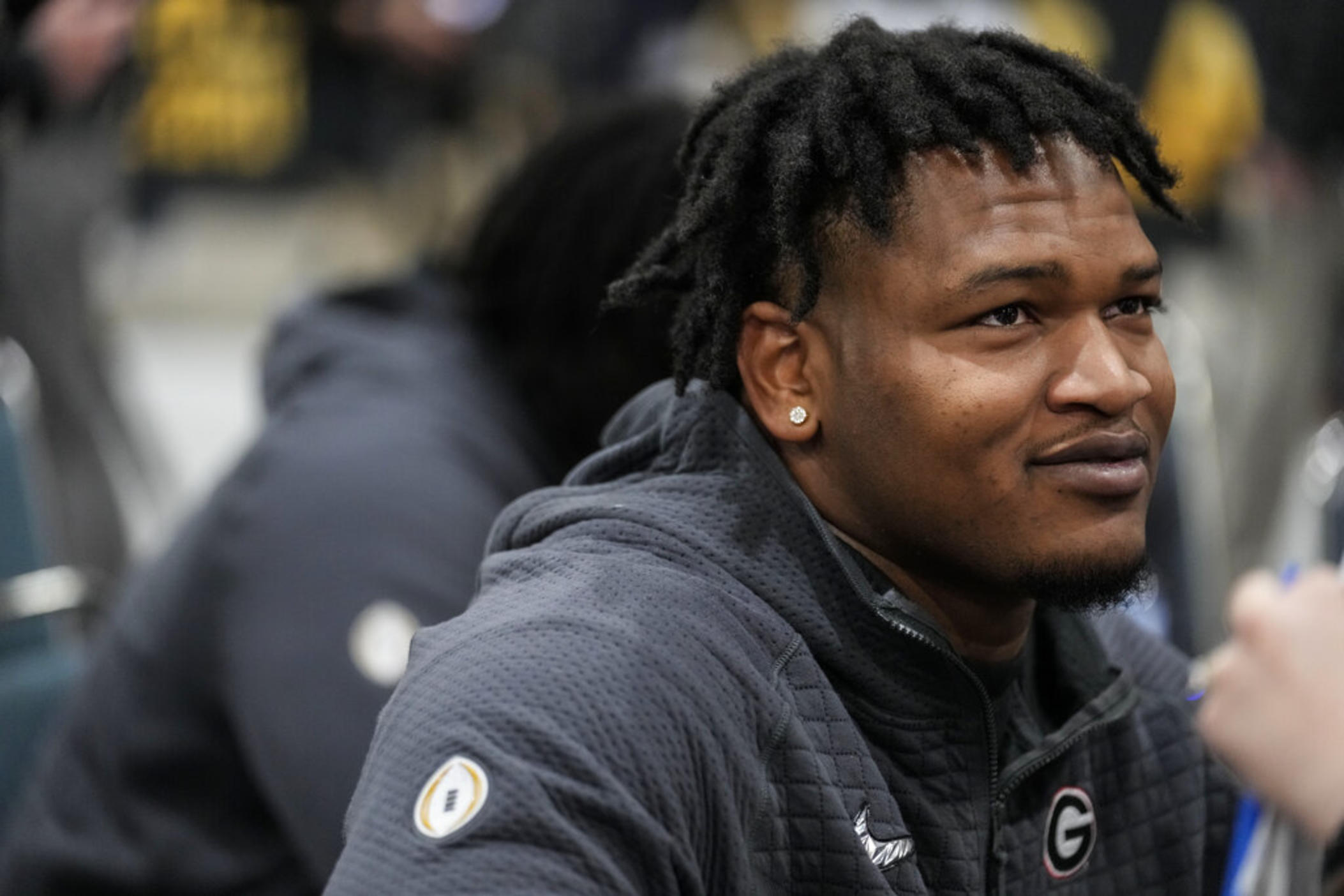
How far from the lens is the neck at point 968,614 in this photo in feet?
4.47

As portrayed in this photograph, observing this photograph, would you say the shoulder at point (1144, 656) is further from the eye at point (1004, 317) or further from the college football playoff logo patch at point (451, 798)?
the college football playoff logo patch at point (451, 798)

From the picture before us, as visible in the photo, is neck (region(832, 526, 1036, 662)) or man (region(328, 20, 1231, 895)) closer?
man (region(328, 20, 1231, 895))

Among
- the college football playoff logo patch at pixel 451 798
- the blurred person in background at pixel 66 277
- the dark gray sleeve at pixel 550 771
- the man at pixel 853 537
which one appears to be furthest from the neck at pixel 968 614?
the blurred person in background at pixel 66 277

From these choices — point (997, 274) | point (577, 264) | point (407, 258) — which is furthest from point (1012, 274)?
point (407, 258)

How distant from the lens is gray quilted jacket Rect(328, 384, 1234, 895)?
1.11 meters

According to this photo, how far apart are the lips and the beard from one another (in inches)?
2.1

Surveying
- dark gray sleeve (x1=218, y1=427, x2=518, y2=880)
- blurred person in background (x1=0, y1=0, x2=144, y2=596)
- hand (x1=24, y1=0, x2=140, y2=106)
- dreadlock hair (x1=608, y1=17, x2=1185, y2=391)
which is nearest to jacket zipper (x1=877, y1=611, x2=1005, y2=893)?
dreadlock hair (x1=608, y1=17, x2=1185, y2=391)

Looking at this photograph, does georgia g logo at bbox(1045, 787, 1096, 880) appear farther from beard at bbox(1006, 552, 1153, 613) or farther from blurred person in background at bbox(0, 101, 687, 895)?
blurred person in background at bbox(0, 101, 687, 895)

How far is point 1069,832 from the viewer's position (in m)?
1.41

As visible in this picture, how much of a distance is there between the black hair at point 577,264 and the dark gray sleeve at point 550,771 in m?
0.94

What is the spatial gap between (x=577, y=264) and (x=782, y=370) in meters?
0.92

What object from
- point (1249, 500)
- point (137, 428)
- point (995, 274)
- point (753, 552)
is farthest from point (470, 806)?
point (1249, 500)

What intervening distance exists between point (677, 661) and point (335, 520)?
867 mm

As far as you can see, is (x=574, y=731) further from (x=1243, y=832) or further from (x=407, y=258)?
(x=407, y=258)
